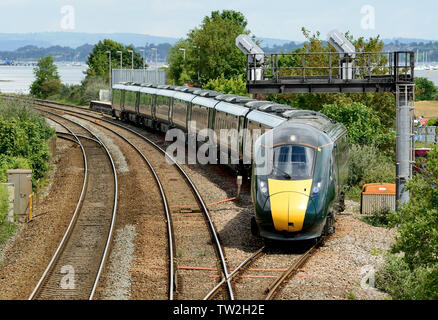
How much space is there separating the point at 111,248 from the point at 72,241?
1580 millimetres

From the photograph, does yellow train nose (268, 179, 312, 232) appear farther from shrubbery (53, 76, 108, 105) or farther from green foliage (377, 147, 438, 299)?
shrubbery (53, 76, 108, 105)

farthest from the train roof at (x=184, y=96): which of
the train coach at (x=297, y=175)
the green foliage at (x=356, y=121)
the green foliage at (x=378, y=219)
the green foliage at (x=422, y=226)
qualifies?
the green foliage at (x=422, y=226)

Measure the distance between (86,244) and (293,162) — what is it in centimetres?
624

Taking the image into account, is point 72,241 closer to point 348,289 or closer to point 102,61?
point 348,289

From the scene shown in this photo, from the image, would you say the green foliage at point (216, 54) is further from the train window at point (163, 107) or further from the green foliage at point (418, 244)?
the green foliage at point (418, 244)

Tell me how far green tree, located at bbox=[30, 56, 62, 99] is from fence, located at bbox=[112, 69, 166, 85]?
2352 cm

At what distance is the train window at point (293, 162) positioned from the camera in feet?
55.2

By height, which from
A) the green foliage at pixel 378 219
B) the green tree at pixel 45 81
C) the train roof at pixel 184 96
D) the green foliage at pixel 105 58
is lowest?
the green foliage at pixel 378 219

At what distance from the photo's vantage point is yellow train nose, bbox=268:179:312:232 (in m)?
16.3

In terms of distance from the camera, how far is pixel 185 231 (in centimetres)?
1942

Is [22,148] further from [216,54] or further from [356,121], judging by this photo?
[216,54]

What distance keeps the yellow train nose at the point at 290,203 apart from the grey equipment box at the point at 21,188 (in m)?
9.42

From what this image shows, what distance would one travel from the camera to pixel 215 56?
266ft

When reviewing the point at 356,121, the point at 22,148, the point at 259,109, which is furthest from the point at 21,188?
the point at 356,121
